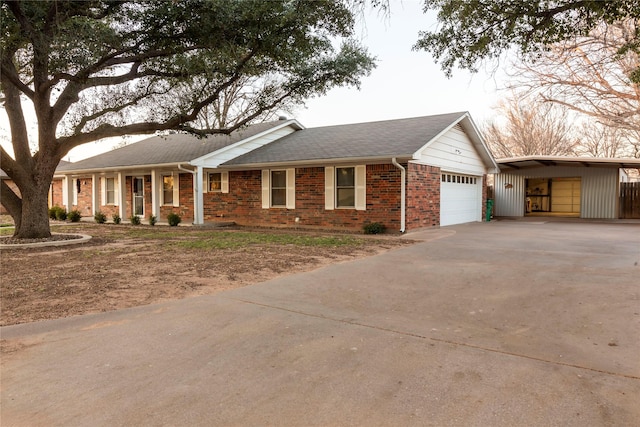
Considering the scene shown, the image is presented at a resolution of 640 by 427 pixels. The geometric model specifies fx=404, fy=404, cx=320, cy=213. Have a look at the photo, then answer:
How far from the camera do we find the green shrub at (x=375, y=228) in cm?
1273

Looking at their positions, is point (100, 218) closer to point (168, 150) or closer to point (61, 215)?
point (61, 215)

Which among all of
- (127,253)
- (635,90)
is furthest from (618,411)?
(635,90)

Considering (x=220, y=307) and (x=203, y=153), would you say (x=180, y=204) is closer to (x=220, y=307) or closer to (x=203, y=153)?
(x=203, y=153)

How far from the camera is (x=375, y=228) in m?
12.7

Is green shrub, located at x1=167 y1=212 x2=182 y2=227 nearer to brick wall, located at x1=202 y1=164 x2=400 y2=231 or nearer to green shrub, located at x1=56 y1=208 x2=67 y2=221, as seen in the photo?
brick wall, located at x1=202 y1=164 x2=400 y2=231

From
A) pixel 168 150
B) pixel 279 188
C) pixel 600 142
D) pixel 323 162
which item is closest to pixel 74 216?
pixel 168 150

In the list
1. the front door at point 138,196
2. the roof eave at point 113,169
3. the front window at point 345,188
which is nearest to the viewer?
the front window at point 345,188

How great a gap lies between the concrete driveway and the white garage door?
9667mm

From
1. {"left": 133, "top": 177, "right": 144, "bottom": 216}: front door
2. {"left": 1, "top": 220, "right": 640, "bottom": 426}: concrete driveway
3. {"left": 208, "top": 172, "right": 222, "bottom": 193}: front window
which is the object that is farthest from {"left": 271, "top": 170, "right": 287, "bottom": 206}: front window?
{"left": 1, "top": 220, "right": 640, "bottom": 426}: concrete driveway

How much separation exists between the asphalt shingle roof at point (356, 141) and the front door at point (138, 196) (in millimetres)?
5821

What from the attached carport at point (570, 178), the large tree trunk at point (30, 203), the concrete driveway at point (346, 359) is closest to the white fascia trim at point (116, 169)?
the large tree trunk at point (30, 203)

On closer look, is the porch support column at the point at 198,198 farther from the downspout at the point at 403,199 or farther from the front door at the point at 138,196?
the downspout at the point at 403,199

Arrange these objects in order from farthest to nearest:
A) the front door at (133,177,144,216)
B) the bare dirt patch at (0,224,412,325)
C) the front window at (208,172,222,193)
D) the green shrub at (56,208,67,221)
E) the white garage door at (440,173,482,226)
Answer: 1. the green shrub at (56,208,67,221)
2. the front door at (133,177,144,216)
3. the front window at (208,172,222,193)
4. the white garage door at (440,173,482,226)
5. the bare dirt patch at (0,224,412,325)

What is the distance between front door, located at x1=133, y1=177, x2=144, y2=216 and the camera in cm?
1931
